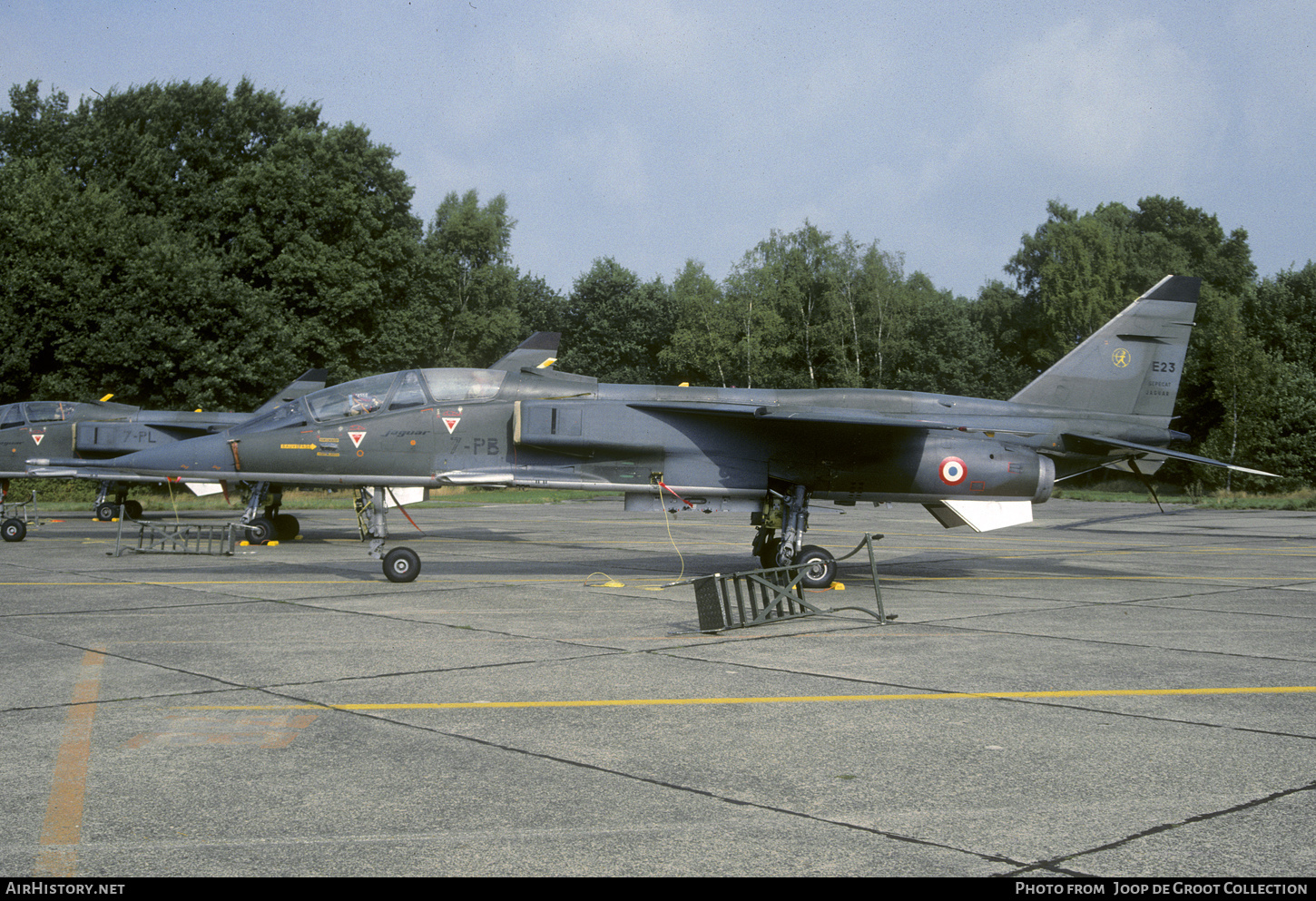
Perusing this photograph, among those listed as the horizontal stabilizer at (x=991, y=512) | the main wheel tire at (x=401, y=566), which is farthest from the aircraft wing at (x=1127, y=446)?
the main wheel tire at (x=401, y=566)

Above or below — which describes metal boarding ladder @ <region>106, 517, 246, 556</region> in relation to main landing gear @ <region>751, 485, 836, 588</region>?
below

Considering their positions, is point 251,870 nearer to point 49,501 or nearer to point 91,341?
point 49,501

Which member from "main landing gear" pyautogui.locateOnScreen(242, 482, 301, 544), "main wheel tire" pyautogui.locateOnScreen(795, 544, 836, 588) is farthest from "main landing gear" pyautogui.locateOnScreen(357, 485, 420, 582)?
"main landing gear" pyautogui.locateOnScreen(242, 482, 301, 544)

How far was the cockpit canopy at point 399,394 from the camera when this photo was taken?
1382cm

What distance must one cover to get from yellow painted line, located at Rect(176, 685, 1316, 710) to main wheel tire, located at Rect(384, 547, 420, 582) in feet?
22.8

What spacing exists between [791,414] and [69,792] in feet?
32.2

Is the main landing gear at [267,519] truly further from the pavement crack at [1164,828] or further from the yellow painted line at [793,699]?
the pavement crack at [1164,828]

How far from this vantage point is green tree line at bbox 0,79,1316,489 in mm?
39438

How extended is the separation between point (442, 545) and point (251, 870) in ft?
55.8

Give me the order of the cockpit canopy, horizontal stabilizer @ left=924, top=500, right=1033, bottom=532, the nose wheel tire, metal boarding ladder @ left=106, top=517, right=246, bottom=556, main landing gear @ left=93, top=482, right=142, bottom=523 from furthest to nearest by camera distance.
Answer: main landing gear @ left=93, top=482, right=142, bottom=523
the nose wheel tire
metal boarding ladder @ left=106, top=517, right=246, bottom=556
horizontal stabilizer @ left=924, top=500, right=1033, bottom=532
the cockpit canopy

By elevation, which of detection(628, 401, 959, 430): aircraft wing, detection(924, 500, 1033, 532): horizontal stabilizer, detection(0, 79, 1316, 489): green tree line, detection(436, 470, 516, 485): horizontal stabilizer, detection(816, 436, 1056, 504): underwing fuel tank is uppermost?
detection(0, 79, 1316, 489): green tree line

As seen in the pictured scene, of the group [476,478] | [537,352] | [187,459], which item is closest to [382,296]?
[537,352]

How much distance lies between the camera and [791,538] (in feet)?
44.6

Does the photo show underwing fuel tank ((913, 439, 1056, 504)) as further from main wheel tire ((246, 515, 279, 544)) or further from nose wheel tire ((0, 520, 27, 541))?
nose wheel tire ((0, 520, 27, 541))
